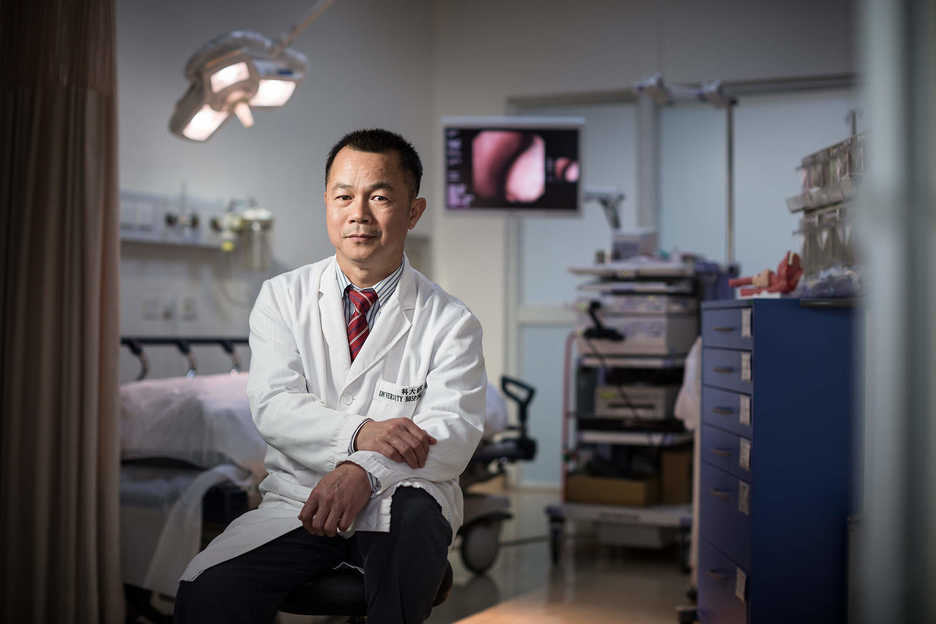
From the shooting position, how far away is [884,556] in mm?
867

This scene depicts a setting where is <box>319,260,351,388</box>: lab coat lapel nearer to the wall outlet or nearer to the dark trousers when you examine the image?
the dark trousers

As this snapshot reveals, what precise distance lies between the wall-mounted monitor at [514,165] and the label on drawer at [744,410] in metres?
2.31

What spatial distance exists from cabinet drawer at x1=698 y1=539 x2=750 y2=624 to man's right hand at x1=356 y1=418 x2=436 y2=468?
3.94 feet

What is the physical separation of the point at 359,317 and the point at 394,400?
204 mm

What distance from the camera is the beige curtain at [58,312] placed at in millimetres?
2359

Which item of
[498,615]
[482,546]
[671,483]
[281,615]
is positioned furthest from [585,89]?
[281,615]

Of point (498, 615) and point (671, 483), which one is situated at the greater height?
point (671, 483)

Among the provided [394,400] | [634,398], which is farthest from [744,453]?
[634,398]

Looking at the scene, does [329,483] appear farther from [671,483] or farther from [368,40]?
[368,40]

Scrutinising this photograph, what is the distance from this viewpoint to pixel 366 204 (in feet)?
6.29

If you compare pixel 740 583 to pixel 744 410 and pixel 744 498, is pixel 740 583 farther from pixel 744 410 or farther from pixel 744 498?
pixel 744 410

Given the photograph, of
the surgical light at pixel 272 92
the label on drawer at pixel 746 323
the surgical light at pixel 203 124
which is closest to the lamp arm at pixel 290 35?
the surgical light at pixel 272 92

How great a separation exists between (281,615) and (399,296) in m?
1.26

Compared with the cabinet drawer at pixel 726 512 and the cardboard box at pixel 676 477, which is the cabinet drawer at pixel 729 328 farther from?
the cardboard box at pixel 676 477
